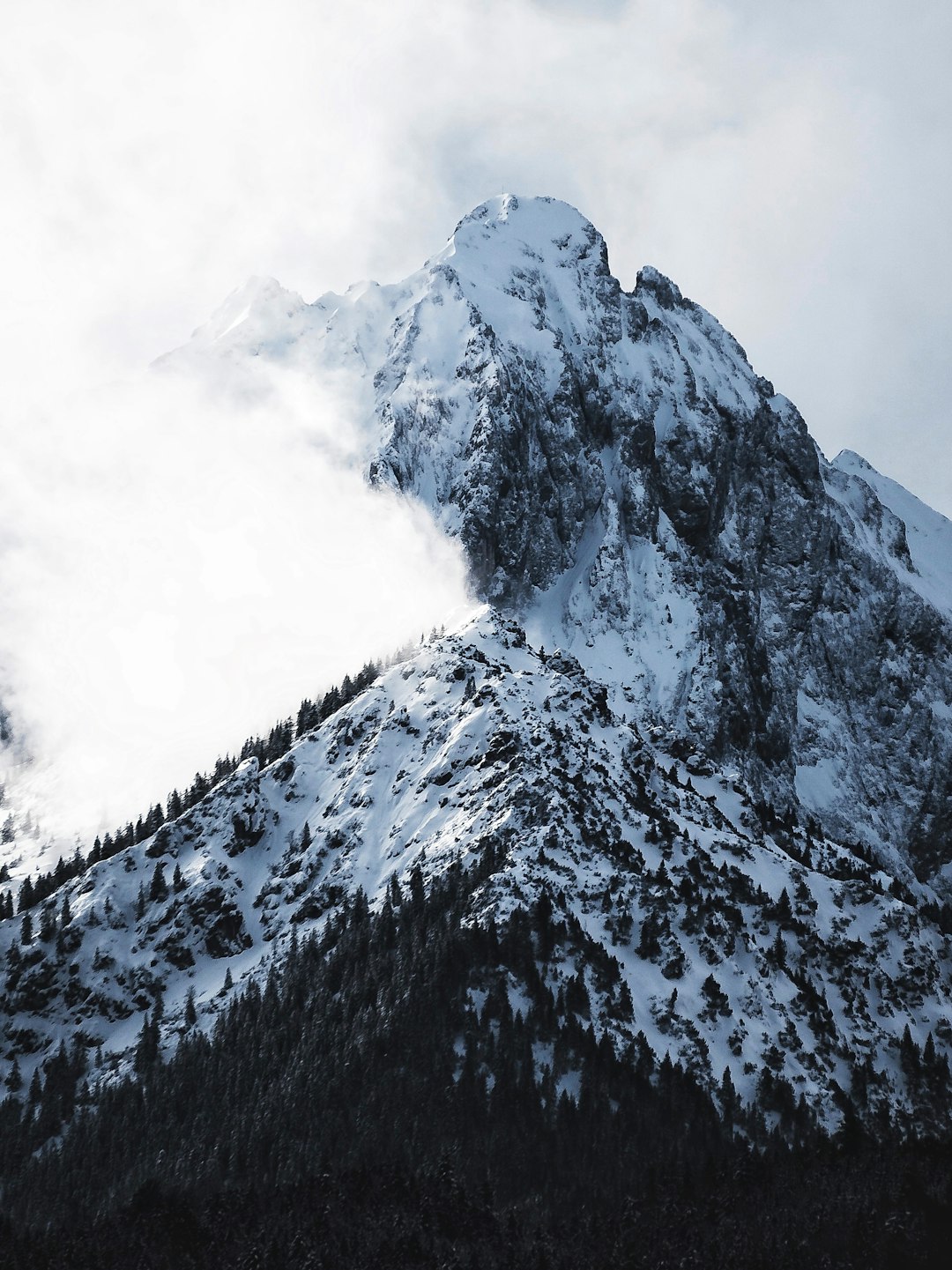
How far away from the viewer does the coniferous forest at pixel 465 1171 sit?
154 metres

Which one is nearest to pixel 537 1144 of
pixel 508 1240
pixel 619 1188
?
pixel 619 1188

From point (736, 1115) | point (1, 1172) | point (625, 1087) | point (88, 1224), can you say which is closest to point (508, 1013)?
point (625, 1087)

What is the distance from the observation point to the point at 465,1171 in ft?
579

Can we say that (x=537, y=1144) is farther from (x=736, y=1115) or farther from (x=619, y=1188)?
(x=736, y=1115)

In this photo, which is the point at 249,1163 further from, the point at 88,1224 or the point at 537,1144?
the point at 537,1144

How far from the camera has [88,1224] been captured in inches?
6875

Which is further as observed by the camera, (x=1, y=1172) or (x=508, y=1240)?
(x=1, y=1172)

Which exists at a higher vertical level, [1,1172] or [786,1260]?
[1,1172]

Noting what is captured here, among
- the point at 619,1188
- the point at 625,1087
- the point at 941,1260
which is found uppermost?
the point at 625,1087

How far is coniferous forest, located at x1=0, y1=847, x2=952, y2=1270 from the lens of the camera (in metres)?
154

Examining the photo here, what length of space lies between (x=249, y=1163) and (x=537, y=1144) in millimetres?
36158

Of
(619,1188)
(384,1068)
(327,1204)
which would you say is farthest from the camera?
(384,1068)

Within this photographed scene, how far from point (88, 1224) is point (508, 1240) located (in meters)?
52.8

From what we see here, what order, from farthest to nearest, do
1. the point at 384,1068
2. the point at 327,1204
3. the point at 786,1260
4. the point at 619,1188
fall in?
1. the point at 384,1068
2. the point at 619,1188
3. the point at 327,1204
4. the point at 786,1260
